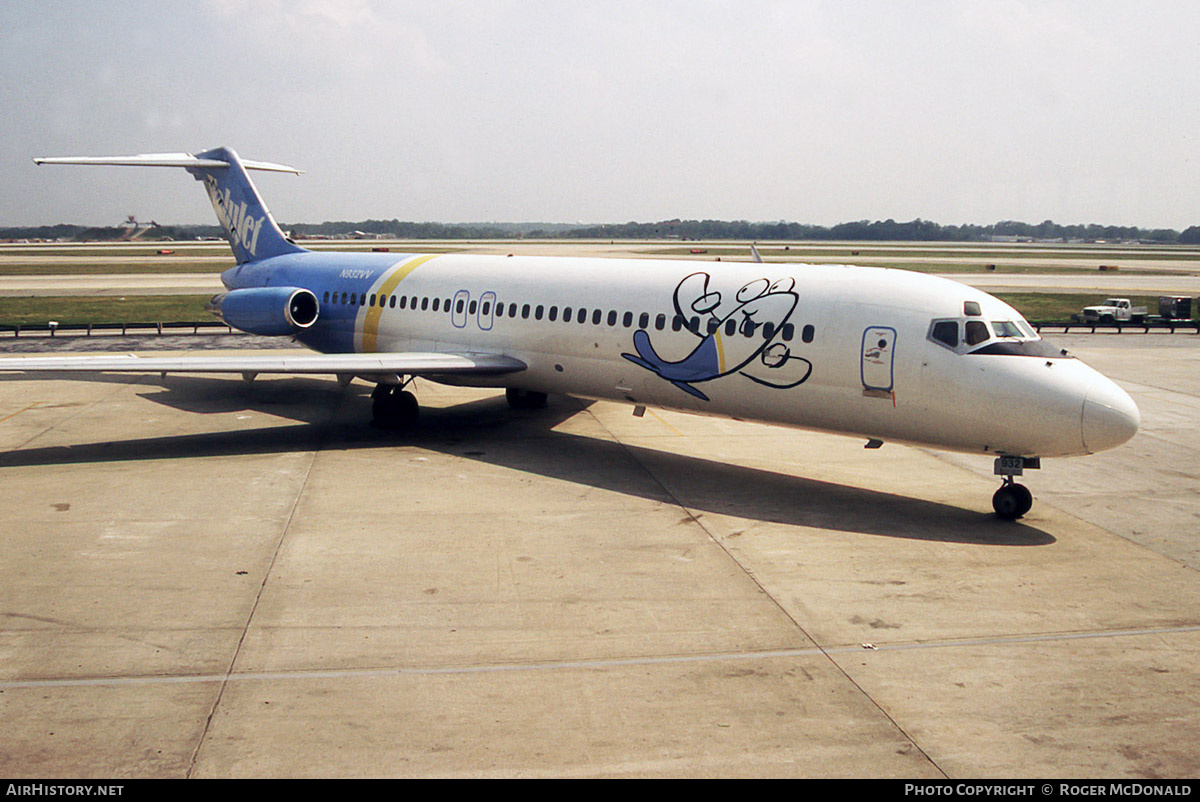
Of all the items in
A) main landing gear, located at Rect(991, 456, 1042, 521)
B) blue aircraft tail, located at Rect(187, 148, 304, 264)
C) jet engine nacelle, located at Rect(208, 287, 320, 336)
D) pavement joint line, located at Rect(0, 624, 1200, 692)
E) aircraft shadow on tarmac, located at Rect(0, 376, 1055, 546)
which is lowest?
pavement joint line, located at Rect(0, 624, 1200, 692)

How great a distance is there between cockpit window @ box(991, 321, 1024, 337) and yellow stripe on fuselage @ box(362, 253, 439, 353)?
12653 mm

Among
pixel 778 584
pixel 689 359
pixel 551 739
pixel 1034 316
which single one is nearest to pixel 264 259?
pixel 689 359

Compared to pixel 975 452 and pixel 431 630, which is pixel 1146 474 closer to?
pixel 975 452

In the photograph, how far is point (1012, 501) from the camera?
508 inches

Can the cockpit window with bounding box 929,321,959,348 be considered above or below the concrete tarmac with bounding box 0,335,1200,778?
above

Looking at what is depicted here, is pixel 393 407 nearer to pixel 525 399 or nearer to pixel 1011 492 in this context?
pixel 525 399

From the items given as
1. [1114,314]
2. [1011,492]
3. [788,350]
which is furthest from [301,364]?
[1114,314]

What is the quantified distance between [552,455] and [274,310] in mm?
8983

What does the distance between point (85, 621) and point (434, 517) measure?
459 centimetres

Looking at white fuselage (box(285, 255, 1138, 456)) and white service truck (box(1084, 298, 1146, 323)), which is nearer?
white fuselage (box(285, 255, 1138, 456))

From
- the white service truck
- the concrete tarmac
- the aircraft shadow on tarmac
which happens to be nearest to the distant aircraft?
the aircraft shadow on tarmac

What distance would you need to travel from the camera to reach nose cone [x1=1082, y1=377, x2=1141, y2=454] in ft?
38.4

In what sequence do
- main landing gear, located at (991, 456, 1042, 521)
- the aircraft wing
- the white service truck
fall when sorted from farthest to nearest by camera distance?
1. the white service truck
2. the aircraft wing
3. main landing gear, located at (991, 456, 1042, 521)

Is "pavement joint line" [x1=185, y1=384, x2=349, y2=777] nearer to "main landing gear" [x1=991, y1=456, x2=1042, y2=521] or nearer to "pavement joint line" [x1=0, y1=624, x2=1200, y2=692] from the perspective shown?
"pavement joint line" [x1=0, y1=624, x2=1200, y2=692]
